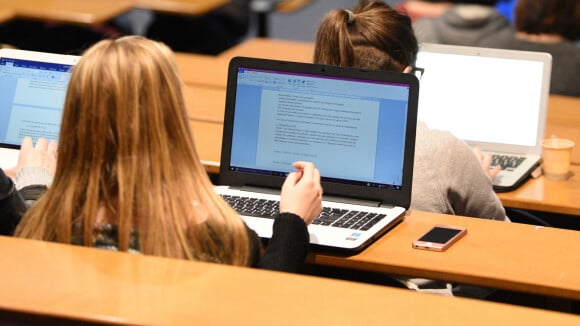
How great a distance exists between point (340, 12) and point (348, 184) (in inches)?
17.5

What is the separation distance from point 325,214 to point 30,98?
35.5 inches

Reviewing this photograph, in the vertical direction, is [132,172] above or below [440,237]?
above

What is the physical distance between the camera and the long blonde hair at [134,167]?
192cm

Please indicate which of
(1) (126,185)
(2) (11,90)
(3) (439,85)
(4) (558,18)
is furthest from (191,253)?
(4) (558,18)

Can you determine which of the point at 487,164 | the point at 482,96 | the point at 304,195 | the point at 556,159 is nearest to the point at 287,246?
the point at 304,195

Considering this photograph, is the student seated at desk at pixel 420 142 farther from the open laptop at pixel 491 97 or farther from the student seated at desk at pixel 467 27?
the student seated at desk at pixel 467 27

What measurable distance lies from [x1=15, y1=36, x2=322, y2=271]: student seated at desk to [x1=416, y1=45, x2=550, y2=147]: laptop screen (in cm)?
139

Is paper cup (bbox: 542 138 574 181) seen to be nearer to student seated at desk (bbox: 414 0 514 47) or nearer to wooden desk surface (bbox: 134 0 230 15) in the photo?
student seated at desk (bbox: 414 0 514 47)

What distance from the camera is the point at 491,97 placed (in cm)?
321

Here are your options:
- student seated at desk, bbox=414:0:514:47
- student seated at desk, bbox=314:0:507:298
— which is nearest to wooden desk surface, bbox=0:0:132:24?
student seated at desk, bbox=414:0:514:47

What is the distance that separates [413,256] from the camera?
232cm

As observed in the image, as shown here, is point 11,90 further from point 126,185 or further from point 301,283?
point 301,283

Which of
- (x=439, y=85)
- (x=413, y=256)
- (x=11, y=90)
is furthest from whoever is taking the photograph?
(x=439, y=85)

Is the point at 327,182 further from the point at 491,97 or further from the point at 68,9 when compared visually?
the point at 68,9
